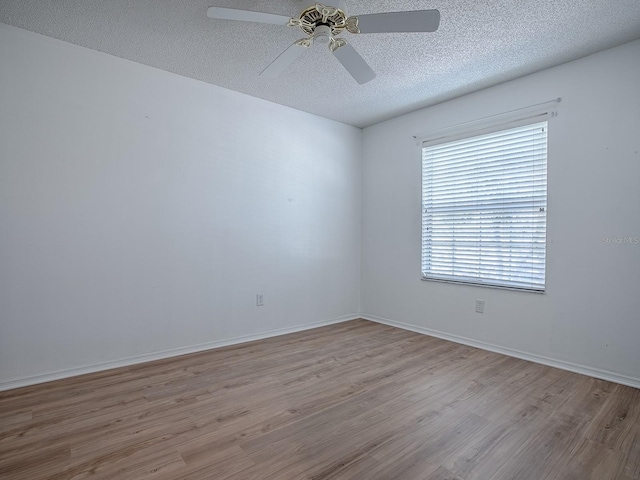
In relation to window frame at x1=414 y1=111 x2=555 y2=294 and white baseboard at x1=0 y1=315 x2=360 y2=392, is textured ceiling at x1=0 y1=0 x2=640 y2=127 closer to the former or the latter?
window frame at x1=414 y1=111 x2=555 y2=294

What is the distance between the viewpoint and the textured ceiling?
209cm

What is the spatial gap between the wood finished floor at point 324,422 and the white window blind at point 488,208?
864 mm

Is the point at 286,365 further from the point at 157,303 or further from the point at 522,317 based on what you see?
the point at 522,317

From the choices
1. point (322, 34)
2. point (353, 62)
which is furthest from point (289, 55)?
point (353, 62)

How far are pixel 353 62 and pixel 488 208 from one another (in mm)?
1972

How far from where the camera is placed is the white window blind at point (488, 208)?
9.61 feet

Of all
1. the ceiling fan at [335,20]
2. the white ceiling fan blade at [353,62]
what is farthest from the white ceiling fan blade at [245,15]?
the white ceiling fan blade at [353,62]

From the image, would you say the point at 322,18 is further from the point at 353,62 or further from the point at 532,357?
the point at 532,357

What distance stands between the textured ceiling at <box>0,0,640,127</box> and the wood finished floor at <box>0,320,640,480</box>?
7.48 feet

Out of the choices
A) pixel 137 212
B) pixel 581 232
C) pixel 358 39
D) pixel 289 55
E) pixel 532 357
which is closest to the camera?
pixel 289 55

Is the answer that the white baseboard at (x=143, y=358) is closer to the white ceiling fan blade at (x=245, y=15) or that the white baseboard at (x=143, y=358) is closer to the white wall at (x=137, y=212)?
the white wall at (x=137, y=212)

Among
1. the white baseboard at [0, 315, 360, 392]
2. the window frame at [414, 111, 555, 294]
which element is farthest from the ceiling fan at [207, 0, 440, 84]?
the white baseboard at [0, 315, 360, 392]

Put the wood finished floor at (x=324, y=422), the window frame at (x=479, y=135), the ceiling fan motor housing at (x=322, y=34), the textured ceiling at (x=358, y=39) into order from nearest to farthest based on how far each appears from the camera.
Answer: the wood finished floor at (x=324, y=422) < the ceiling fan motor housing at (x=322, y=34) < the textured ceiling at (x=358, y=39) < the window frame at (x=479, y=135)

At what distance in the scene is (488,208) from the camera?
324 centimetres
